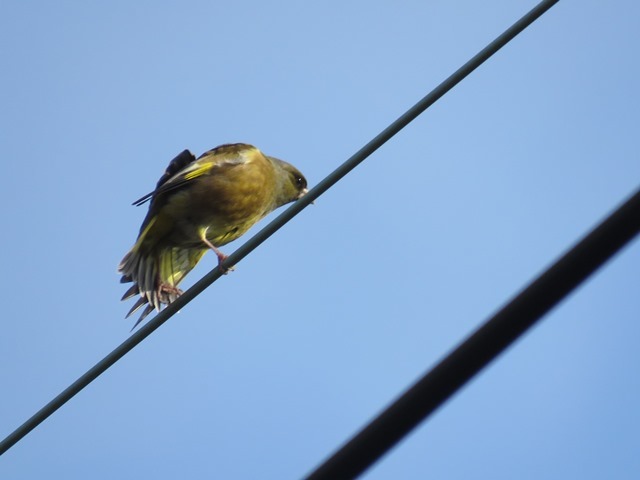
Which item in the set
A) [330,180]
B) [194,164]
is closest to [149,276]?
[194,164]

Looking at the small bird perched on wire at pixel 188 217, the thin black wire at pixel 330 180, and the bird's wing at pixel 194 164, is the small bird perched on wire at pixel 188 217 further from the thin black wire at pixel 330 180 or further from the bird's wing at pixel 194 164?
the thin black wire at pixel 330 180

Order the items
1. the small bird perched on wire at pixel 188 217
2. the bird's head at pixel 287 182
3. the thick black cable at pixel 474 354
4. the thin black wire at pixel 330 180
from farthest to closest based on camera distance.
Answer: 1. the bird's head at pixel 287 182
2. the small bird perched on wire at pixel 188 217
3. the thin black wire at pixel 330 180
4. the thick black cable at pixel 474 354

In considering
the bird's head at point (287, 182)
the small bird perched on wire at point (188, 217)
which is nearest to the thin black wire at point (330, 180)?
the small bird perched on wire at point (188, 217)

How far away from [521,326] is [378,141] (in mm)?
2558

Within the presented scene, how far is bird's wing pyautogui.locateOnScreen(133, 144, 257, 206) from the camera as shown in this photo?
22.9 feet

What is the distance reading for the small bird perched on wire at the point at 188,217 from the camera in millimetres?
6969

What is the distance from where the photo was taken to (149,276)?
7023 mm

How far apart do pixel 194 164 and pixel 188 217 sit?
47 centimetres

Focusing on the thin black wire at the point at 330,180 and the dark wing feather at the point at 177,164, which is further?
the dark wing feather at the point at 177,164

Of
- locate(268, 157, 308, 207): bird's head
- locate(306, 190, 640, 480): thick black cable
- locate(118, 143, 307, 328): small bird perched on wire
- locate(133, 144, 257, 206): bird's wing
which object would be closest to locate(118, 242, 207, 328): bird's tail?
locate(118, 143, 307, 328): small bird perched on wire

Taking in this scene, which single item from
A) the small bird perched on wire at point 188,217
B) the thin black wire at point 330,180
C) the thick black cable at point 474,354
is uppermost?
the small bird perched on wire at point 188,217

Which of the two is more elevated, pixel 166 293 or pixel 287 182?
pixel 287 182

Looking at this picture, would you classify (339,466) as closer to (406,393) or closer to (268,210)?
(406,393)

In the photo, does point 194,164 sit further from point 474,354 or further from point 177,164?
point 474,354
